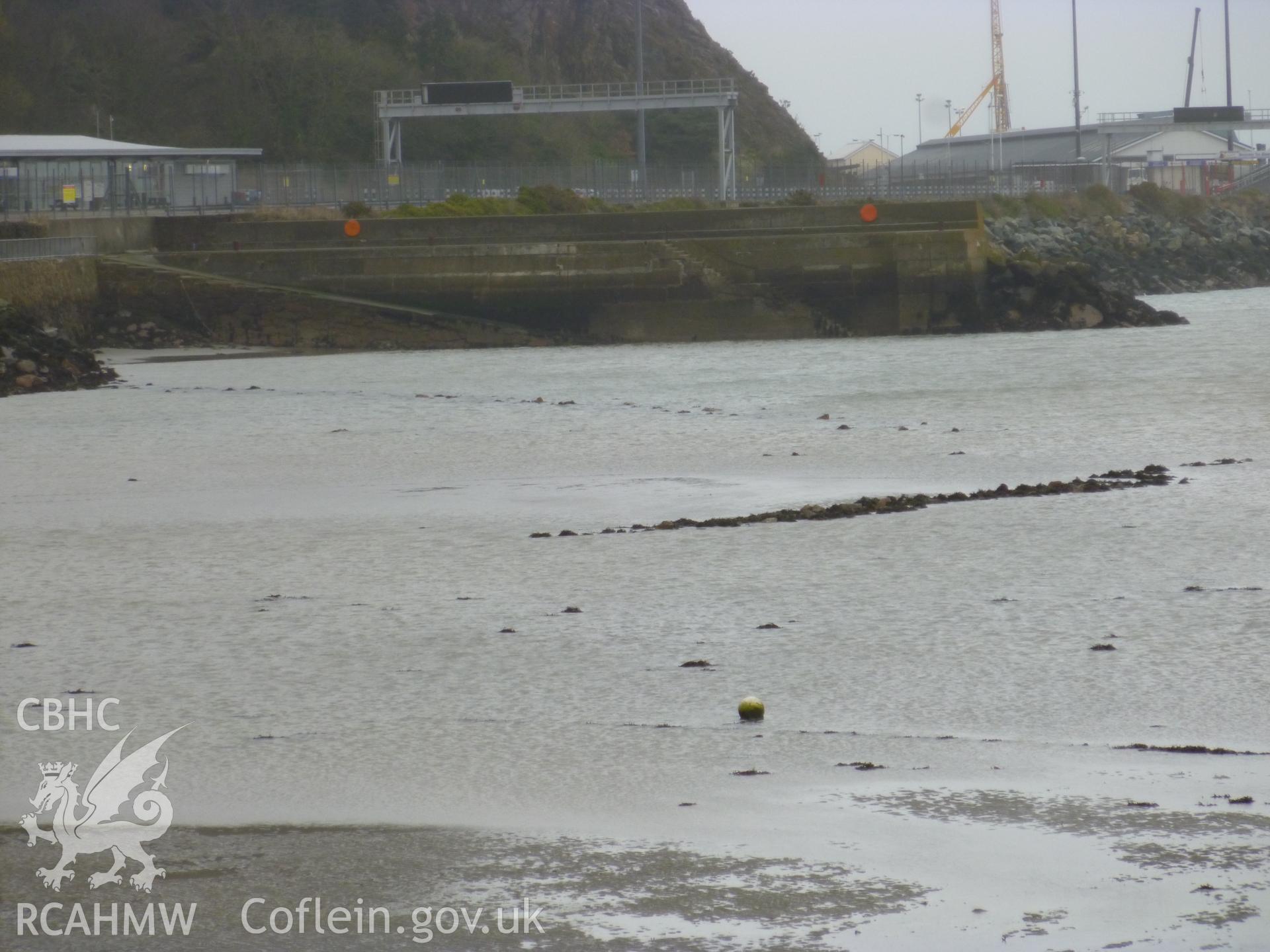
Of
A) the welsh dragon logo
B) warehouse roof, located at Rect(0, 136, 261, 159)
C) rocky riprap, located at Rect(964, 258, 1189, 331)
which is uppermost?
warehouse roof, located at Rect(0, 136, 261, 159)

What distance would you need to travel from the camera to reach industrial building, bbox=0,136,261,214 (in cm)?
4431

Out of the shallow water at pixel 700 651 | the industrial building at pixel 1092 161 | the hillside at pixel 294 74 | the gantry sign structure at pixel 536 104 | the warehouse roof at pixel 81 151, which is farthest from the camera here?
the hillside at pixel 294 74

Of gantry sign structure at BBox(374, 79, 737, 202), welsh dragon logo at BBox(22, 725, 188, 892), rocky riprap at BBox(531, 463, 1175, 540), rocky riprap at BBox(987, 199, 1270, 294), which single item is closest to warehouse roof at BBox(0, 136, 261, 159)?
gantry sign structure at BBox(374, 79, 737, 202)

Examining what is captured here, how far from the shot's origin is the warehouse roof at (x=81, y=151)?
44.4m

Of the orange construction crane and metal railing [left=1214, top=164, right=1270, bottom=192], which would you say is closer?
metal railing [left=1214, top=164, right=1270, bottom=192]

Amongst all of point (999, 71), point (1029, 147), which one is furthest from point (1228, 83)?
point (999, 71)

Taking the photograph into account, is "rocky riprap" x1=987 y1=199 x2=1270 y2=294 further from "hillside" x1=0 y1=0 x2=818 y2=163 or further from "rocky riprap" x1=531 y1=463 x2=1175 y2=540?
"rocky riprap" x1=531 y1=463 x2=1175 y2=540

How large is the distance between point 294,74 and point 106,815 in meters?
78.6

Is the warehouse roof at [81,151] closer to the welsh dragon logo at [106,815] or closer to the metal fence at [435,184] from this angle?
the metal fence at [435,184]

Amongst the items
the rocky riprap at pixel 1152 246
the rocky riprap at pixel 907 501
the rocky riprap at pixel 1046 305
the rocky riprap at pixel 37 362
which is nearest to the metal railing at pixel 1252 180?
the rocky riprap at pixel 1152 246

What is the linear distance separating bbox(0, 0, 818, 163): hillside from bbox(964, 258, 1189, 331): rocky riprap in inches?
1856

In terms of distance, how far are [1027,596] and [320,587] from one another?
362cm

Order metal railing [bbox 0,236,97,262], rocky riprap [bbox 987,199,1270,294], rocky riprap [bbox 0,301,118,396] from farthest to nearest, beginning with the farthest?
rocky riprap [bbox 987,199,1270,294], metal railing [bbox 0,236,97,262], rocky riprap [bbox 0,301,118,396]

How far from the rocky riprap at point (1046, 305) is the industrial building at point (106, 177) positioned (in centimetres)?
2169
